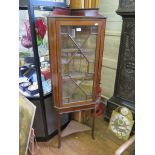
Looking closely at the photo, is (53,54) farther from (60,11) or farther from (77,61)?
(60,11)

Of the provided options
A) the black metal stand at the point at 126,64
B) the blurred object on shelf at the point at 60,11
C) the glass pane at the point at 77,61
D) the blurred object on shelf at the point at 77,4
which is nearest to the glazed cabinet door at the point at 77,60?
the glass pane at the point at 77,61

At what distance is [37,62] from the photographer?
167 centimetres

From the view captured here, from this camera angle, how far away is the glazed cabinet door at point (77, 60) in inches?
59.7

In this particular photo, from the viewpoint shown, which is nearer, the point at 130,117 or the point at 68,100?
the point at 68,100

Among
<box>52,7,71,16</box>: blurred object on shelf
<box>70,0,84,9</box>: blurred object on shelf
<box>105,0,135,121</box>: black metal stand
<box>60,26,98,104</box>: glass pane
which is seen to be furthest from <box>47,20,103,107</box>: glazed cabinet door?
<box>105,0,135,121</box>: black metal stand

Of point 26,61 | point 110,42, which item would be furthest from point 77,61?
point 110,42

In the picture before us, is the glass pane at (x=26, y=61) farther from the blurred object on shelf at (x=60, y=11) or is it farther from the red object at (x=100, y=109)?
the red object at (x=100, y=109)

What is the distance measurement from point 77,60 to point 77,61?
11mm

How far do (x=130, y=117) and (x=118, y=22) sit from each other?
3.79 feet
